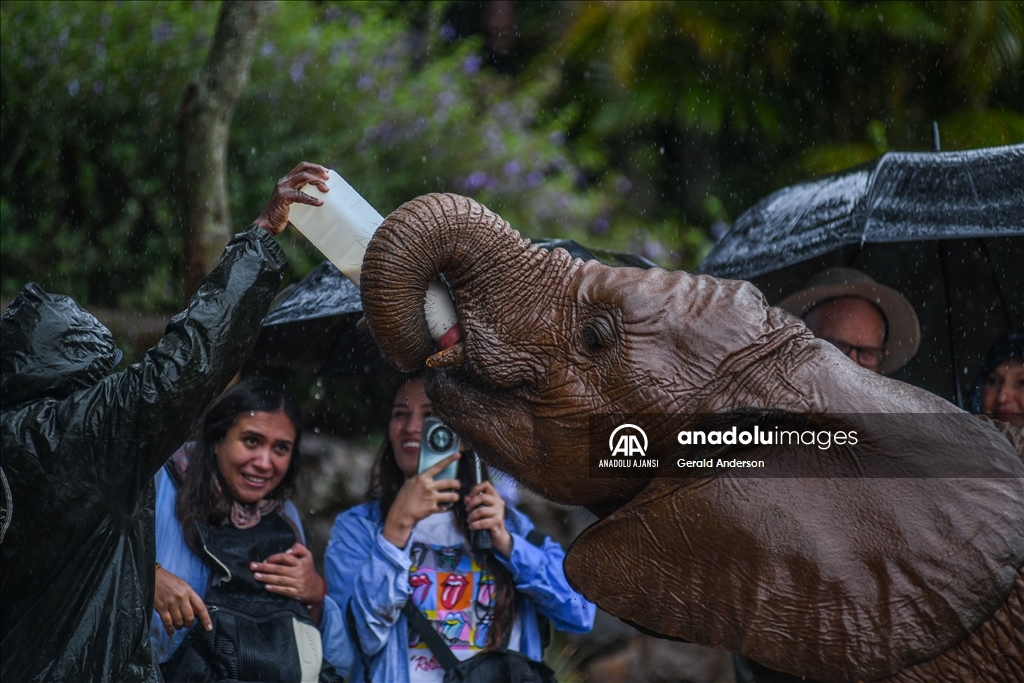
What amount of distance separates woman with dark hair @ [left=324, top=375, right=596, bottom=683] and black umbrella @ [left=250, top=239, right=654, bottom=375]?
1.96 feet

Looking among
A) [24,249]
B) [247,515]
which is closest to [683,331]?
[247,515]

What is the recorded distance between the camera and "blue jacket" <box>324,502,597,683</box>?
12.6 ft

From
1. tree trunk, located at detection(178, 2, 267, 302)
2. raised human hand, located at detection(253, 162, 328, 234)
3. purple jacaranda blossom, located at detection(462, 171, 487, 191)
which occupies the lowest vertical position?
raised human hand, located at detection(253, 162, 328, 234)

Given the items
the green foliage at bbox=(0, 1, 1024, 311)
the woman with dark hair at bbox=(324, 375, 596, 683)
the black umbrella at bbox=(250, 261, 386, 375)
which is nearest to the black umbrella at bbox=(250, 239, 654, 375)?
the black umbrella at bbox=(250, 261, 386, 375)

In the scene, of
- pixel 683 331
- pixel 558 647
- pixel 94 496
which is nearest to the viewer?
pixel 683 331

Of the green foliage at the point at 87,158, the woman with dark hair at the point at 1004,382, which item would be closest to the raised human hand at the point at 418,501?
the woman with dark hair at the point at 1004,382

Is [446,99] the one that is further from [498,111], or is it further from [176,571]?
[176,571]

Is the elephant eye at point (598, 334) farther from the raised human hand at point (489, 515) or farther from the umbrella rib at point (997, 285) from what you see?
the umbrella rib at point (997, 285)

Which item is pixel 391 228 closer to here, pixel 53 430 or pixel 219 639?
pixel 53 430

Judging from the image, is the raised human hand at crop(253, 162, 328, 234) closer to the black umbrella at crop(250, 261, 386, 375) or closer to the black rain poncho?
the black rain poncho

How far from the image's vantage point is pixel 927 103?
352 inches

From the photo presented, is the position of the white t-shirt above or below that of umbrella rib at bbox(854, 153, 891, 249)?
below

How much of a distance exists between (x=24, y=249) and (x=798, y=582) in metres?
6.04

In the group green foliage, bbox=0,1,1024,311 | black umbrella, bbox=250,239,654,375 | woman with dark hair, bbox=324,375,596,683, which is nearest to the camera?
woman with dark hair, bbox=324,375,596,683
